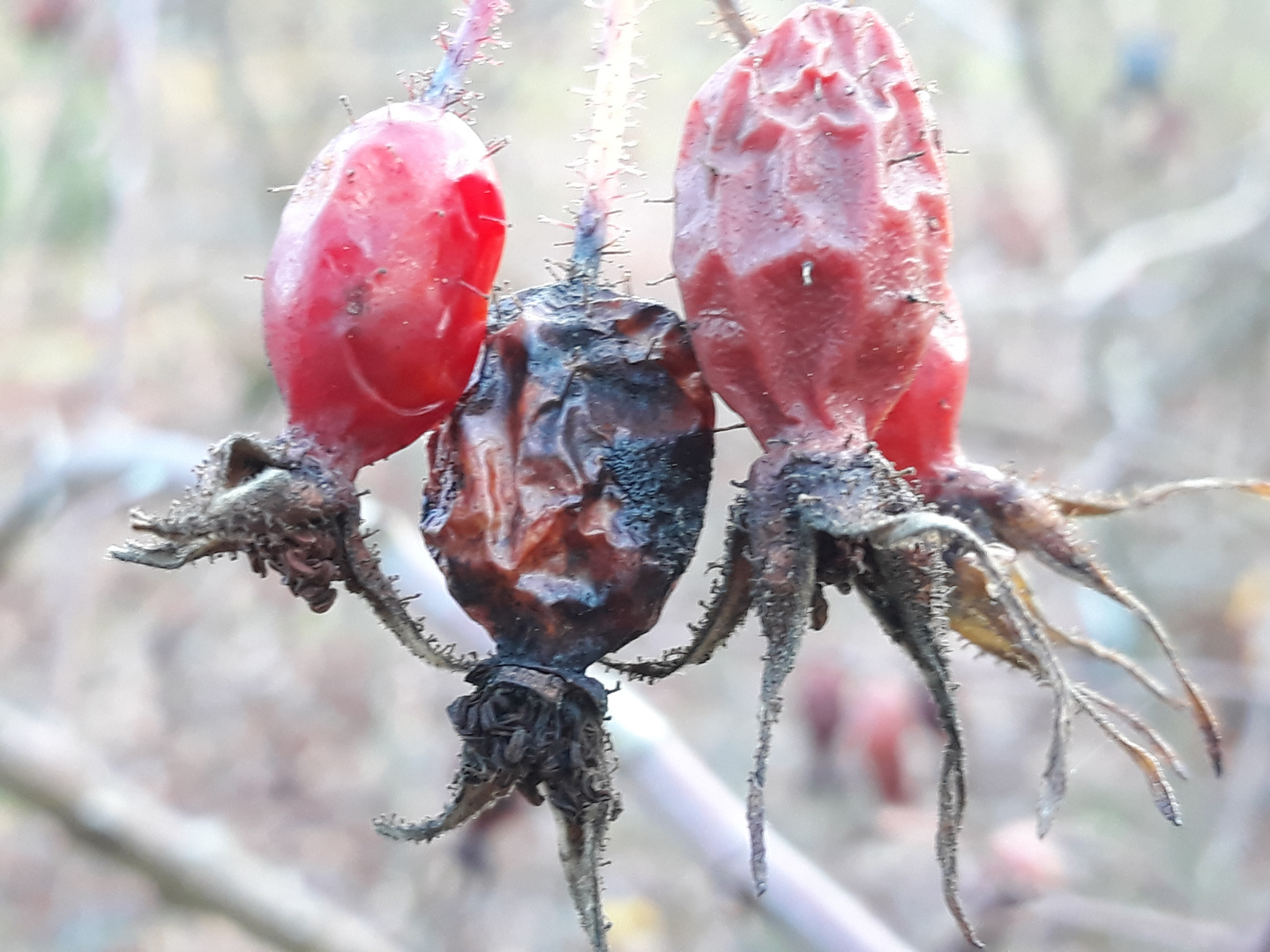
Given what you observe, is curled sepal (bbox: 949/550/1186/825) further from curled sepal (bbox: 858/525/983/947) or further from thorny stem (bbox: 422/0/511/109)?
thorny stem (bbox: 422/0/511/109)

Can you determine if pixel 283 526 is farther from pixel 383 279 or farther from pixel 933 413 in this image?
pixel 933 413

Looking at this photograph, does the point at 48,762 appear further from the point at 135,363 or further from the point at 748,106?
the point at 135,363

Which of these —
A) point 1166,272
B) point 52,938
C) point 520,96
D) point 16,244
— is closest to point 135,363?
point 16,244

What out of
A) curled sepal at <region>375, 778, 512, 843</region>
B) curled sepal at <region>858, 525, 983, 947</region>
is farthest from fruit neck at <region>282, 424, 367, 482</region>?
curled sepal at <region>858, 525, 983, 947</region>

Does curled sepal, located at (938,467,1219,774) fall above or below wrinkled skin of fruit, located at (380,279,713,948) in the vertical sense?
above

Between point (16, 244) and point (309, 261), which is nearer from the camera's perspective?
point (309, 261)
